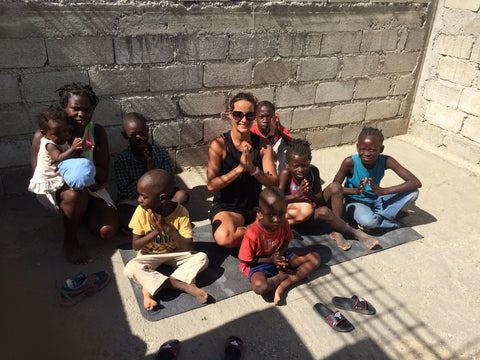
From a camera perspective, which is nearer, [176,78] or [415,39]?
[176,78]

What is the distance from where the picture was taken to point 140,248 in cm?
304

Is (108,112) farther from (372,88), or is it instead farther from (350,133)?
(372,88)

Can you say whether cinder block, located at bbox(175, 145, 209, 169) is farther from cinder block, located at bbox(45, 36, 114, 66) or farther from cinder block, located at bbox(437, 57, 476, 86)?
cinder block, located at bbox(437, 57, 476, 86)

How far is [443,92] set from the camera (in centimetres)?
587

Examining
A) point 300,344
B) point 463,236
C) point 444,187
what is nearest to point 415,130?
point 444,187

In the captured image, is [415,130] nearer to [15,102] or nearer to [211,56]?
[211,56]

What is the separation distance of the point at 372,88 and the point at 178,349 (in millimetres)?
4585

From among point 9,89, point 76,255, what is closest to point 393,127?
point 76,255

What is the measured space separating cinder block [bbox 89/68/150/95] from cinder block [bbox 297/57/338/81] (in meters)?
1.98

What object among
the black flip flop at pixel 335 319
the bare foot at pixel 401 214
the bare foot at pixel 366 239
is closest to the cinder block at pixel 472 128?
the bare foot at pixel 401 214

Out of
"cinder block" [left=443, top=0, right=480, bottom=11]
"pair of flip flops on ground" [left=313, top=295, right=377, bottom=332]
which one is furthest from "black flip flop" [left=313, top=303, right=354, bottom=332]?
"cinder block" [left=443, top=0, right=480, bottom=11]

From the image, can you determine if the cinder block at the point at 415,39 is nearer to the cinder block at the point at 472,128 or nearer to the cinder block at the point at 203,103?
the cinder block at the point at 472,128

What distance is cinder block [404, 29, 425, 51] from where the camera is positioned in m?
5.72

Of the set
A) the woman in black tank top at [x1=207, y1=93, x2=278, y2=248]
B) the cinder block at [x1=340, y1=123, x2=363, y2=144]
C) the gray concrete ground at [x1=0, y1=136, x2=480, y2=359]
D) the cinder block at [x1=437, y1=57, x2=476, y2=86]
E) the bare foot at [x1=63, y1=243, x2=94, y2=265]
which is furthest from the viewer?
the cinder block at [x1=340, y1=123, x2=363, y2=144]
